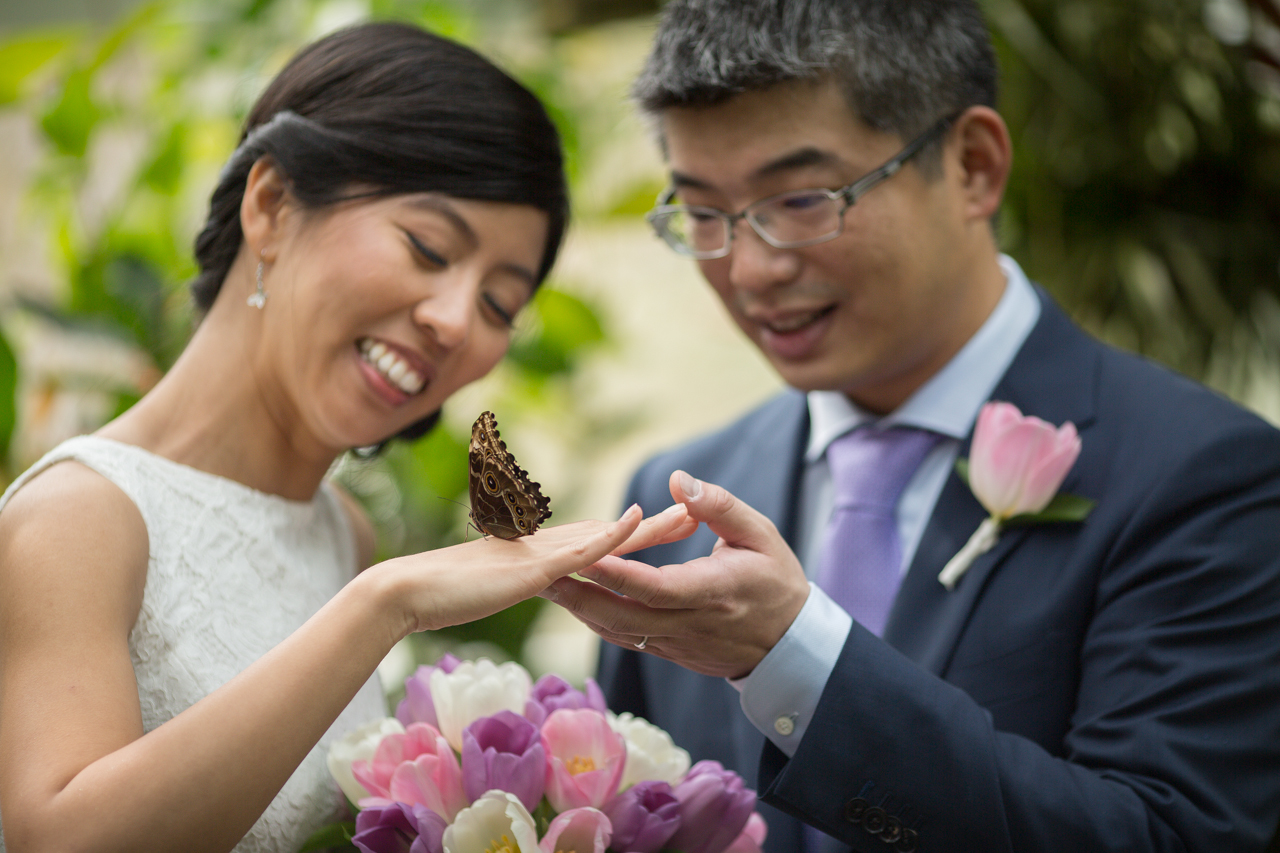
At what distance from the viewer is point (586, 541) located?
1052 millimetres

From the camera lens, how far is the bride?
101cm

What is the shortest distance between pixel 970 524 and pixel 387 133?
3.69 feet

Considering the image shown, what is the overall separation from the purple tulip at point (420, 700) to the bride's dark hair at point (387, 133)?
0.68 m

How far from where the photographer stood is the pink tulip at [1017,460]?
5.00 feet

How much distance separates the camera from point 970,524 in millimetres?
1653

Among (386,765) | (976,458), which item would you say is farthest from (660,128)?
(386,765)

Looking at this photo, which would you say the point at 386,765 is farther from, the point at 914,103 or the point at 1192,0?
the point at 1192,0

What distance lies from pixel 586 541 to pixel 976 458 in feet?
2.63

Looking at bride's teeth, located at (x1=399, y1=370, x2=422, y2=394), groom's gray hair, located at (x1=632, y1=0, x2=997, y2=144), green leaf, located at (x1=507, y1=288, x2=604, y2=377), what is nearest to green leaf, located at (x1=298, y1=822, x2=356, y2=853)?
bride's teeth, located at (x1=399, y1=370, x2=422, y2=394)

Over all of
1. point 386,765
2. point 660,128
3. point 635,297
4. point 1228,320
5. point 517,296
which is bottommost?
point 635,297

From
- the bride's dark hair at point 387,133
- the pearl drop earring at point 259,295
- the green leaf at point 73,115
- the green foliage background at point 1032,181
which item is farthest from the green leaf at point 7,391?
the pearl drop earring at point 259,295

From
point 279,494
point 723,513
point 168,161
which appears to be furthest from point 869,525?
point 168,161

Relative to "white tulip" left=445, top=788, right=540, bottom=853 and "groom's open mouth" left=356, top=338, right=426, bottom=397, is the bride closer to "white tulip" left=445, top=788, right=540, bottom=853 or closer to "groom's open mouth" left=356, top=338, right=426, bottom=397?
"groom's open mouth" left=356, top=338, right=426, bottom=397

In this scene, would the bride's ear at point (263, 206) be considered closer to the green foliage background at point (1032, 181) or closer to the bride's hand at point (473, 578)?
the bride's hand at point (473, 578)
